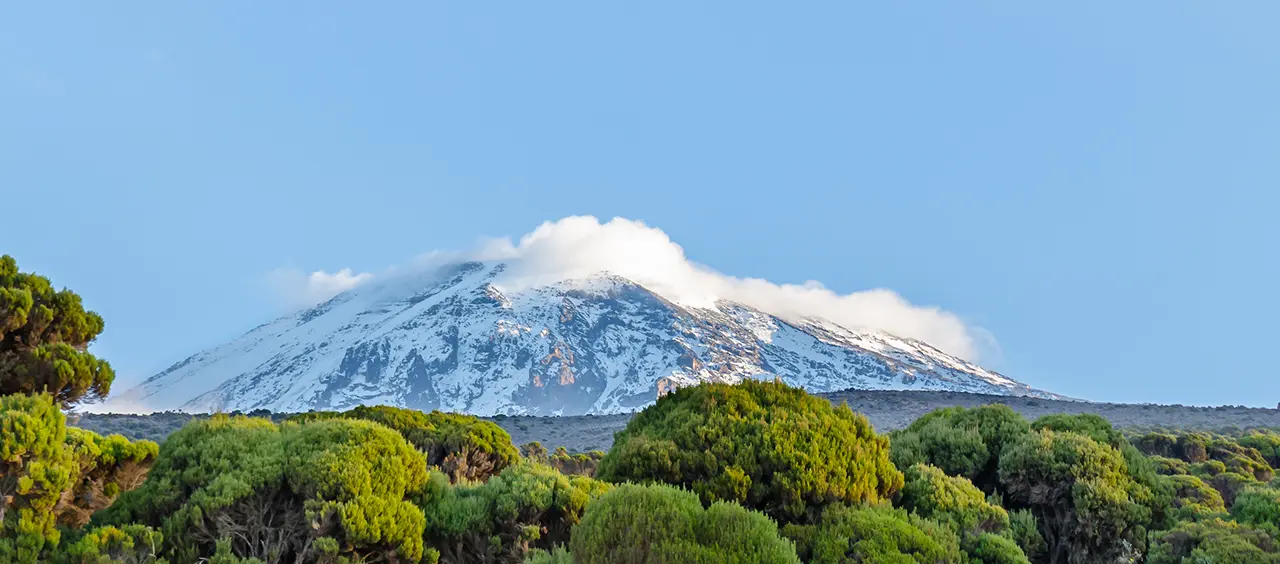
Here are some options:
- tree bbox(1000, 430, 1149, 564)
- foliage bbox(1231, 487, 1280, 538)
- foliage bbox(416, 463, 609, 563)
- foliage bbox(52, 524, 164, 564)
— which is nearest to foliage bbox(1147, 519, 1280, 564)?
foliage bbox(1231, 487, 1280, 538)

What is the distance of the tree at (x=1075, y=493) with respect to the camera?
1321 cm

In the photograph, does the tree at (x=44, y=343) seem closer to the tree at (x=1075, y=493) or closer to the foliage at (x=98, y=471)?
the foliage at (x=98, y=471)

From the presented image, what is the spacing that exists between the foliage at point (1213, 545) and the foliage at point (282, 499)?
33.5 feet

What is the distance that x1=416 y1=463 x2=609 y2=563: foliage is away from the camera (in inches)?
441

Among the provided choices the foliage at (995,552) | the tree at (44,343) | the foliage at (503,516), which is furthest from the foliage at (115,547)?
the foliage at (995,552)

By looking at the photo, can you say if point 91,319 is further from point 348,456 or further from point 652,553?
point 652,553

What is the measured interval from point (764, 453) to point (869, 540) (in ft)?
5.59

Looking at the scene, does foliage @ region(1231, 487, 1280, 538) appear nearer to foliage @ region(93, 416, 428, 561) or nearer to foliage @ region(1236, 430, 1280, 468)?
foliage @ region(93, 416, 428, 561)

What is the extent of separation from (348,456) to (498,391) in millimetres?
185358

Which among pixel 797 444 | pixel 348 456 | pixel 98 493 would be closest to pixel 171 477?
pixel 98 493

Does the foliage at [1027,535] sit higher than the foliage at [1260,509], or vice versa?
the foliage at [1260,509]

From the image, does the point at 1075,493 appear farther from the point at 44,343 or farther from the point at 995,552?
the point at 44,343

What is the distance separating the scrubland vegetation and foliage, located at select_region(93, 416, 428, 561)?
0.08 feet

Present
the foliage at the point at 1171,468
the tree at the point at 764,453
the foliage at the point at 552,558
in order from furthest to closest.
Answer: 1. the foliage at the point at 1171,468
2. the tree at the point at 764,453
3. the foliage at the point at 552,558
